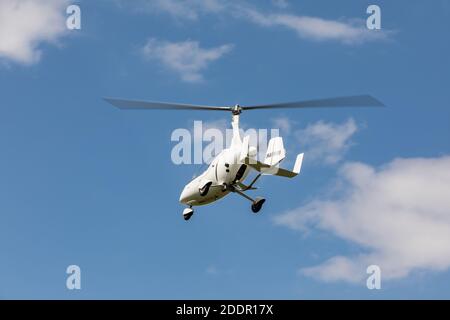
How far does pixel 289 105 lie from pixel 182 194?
521 inches

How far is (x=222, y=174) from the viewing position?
2623 inches

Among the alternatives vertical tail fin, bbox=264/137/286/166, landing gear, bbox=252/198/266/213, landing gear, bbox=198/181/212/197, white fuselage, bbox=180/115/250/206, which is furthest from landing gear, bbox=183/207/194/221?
vertical tail fin, bbox=264/137/286/166

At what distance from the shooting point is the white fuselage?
2586 inches

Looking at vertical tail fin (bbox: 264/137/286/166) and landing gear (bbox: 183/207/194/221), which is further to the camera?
landing gear (bbox: 183/207/194/221)

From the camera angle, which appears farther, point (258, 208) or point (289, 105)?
point (258, 208)

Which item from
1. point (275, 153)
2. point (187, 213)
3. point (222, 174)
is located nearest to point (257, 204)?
point (222, 174)

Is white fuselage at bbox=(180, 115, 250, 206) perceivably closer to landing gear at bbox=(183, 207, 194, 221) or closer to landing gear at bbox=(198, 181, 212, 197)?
landing gear at bbox=(198, 181, 212, 197)

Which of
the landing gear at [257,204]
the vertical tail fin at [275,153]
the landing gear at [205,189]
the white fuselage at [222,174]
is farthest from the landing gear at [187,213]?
the vertical tail fin at [275,153]

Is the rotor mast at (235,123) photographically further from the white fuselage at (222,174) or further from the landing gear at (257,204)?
the landing gear at (257,204)

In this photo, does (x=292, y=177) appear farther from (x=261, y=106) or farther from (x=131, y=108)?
(x=131, y=108)

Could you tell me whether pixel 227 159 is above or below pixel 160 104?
below

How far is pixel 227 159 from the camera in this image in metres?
65.8
